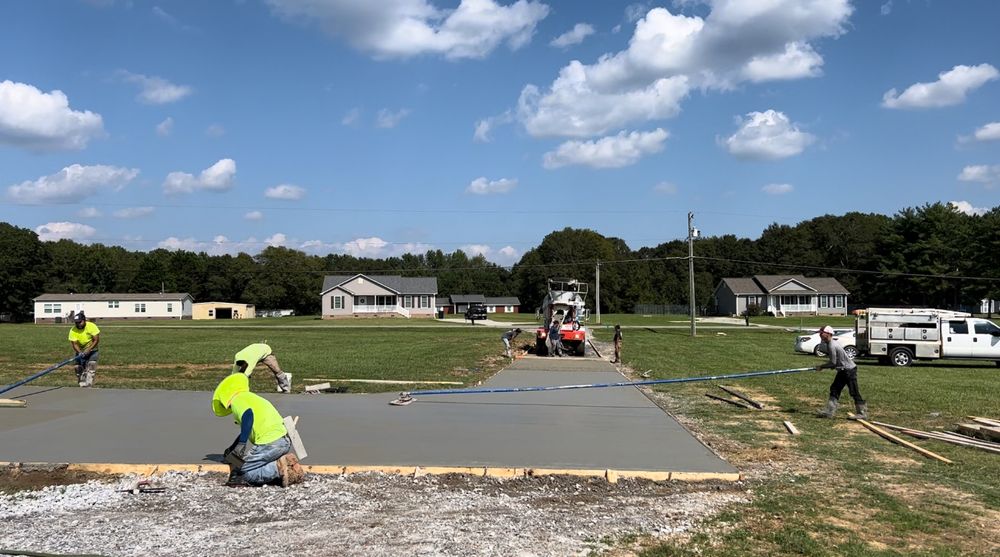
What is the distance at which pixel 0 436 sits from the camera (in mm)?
9703

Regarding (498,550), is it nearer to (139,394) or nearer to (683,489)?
(683,489)

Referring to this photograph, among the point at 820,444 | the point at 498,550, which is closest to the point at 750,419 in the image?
the point at 820,444

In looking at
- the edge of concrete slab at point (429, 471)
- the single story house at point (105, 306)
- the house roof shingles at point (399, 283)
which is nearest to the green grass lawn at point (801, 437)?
the edge of concrete slab at point (429, 471)

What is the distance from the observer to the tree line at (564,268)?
275 feet

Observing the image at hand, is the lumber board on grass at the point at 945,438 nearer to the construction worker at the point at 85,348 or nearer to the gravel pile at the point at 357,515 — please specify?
the gravel pile at the point at 357,515

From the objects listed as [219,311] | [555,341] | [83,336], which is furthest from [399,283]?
[83,336]

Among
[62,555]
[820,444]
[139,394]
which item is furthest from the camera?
[139,394]

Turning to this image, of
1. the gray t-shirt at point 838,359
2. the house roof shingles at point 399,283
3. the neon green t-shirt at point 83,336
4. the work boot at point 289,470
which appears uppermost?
the house roof shingles at point 399,283

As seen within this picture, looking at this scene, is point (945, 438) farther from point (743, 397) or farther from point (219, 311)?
point (219, 311)

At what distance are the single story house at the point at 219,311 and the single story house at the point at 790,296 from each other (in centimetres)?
6462

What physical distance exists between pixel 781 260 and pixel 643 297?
26442mm

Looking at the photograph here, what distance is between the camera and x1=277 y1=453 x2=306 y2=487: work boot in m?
7.33

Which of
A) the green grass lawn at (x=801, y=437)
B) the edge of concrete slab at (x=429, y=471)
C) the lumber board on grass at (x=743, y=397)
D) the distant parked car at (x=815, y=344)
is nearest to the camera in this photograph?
the green grass lawn at (x=801, y=437)

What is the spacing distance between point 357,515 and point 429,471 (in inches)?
64.3
